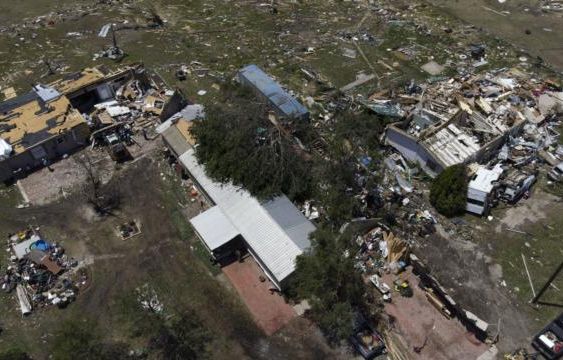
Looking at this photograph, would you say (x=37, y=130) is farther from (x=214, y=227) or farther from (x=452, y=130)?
(x=452, y=130)

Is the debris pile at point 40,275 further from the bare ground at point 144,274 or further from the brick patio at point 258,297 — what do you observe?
the brick patio at point 258,297

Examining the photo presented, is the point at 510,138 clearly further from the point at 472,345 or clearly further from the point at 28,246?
the point at 28,246

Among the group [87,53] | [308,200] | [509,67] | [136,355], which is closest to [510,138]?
[509,67]

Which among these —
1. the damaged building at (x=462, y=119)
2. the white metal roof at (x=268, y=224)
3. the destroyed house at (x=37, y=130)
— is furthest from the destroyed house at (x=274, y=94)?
the destroyed house at (x=37, y=130)

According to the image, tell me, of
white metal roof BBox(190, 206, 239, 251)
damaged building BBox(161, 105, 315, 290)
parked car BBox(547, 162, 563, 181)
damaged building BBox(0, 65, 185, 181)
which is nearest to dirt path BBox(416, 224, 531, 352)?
damaged building BBox(161, 105, 315, 290)

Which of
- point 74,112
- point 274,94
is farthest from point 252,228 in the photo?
point 74,112

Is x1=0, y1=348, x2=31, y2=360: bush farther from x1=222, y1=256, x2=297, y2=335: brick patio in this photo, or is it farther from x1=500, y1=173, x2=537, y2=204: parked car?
x1=500, y1=173, x2=537, y2=204: parked car
